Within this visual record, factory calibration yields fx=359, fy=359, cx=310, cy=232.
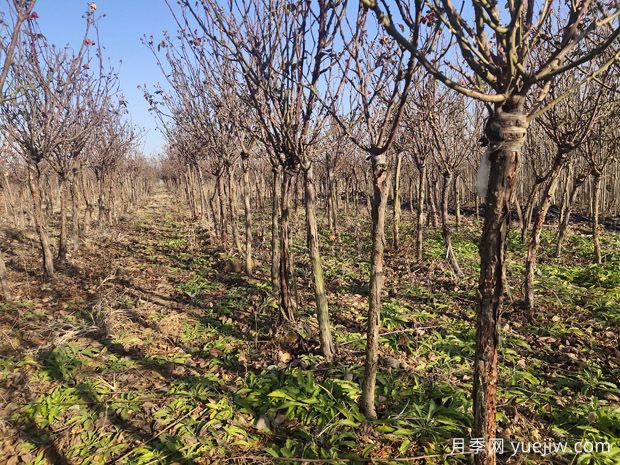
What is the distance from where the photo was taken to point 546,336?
5285 millimetres

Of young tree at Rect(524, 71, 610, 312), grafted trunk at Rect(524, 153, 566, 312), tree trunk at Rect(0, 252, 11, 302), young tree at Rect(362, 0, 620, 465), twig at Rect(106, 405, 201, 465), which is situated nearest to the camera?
young tree at Rect(362, 0, 620, 465)

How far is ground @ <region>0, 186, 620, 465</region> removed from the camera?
3.28 m

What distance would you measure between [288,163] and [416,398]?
320 centimetres

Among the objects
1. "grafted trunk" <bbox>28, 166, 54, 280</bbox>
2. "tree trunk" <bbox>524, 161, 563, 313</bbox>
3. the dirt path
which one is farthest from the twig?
"grafted trunk" <bbox>28, 166, 54, 280</bbox>

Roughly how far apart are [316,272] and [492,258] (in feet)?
8.47

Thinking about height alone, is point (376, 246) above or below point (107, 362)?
above

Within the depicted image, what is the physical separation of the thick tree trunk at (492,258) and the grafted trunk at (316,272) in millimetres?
2361

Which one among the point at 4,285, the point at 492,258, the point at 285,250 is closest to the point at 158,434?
the point at 285,250

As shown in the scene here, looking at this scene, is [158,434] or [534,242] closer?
[158,434]

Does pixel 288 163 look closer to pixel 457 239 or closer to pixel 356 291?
pixel 356 291

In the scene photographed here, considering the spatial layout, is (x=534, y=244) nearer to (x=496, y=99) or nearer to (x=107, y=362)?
(x=496, y=99)

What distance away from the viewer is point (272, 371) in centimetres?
440

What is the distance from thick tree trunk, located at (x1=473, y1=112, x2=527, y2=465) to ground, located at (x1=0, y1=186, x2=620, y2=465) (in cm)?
100

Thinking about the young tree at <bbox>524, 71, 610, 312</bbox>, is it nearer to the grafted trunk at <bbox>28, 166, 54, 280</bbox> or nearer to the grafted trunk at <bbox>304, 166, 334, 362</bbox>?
the grafted trunk at <bbox>304, 166, 334, 362</bbox>
